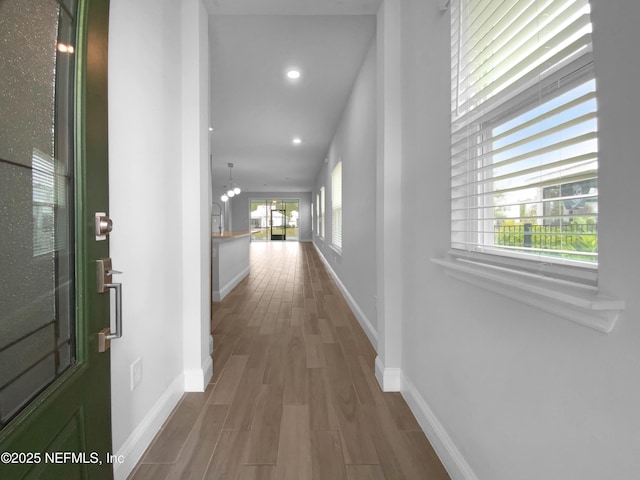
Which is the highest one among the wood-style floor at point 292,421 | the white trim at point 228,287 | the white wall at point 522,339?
the white wall at point 522,339

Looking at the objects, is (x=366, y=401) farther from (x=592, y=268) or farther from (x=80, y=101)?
(x=80, y=101)

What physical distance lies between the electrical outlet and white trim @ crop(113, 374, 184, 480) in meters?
0.22

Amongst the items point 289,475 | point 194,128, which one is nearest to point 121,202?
point 194,128

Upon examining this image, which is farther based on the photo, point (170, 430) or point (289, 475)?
point (170, 430)

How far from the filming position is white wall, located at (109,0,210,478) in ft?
4.71

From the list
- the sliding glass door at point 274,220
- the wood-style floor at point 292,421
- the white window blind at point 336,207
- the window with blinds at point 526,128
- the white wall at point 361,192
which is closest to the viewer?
the window with blinds at point 526,128

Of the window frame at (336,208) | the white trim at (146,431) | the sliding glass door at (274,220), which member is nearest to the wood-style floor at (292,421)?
the white trim at (146,431)

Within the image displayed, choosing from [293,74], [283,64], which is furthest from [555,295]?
[293,74]

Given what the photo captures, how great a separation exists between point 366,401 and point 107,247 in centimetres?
169

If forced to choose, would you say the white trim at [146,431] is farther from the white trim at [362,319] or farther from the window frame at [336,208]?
the window frame at [336,208]

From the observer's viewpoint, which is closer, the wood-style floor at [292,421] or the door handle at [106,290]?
the door handle at [106,290]

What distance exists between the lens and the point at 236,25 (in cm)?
276

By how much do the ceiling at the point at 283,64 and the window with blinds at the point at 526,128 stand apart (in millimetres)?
1391

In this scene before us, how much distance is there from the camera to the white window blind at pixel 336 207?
19.7ft
